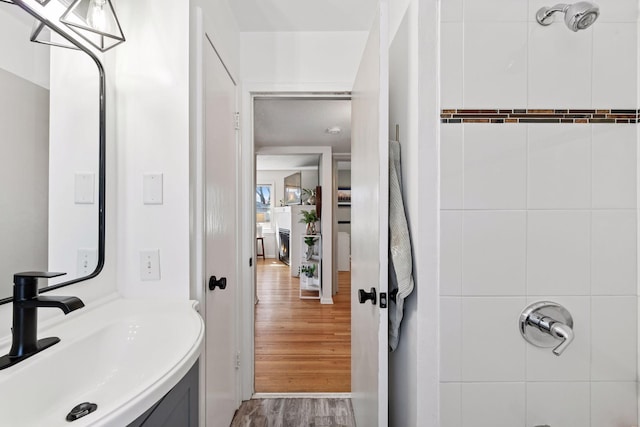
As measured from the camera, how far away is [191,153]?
1.16 meters

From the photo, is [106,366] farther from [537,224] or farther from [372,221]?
[537,224]

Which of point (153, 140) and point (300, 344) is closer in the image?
point (153, 140)

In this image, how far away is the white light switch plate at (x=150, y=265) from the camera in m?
1.13

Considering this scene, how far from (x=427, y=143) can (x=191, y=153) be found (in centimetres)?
87

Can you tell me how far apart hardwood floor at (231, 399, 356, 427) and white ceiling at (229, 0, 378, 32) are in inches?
93.7

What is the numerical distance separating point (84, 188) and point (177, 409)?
0.76 m

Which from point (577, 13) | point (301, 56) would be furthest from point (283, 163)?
point (577, 13)

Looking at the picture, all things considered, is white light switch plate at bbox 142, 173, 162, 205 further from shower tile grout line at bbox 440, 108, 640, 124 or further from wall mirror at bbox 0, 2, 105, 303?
shower tile grout line at bbox 440, 108, 640, 124

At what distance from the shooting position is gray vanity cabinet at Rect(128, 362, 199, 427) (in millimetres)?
669

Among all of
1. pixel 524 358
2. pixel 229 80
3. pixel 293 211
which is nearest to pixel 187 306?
pixel 524 358

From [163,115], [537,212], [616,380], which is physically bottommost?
[616,380]

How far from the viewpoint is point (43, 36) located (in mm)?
843

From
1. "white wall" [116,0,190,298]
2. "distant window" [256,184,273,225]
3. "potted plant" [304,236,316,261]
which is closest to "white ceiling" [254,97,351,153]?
"white wall" [116,0,190,298]

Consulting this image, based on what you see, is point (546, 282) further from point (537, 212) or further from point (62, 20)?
point (62, 20)
